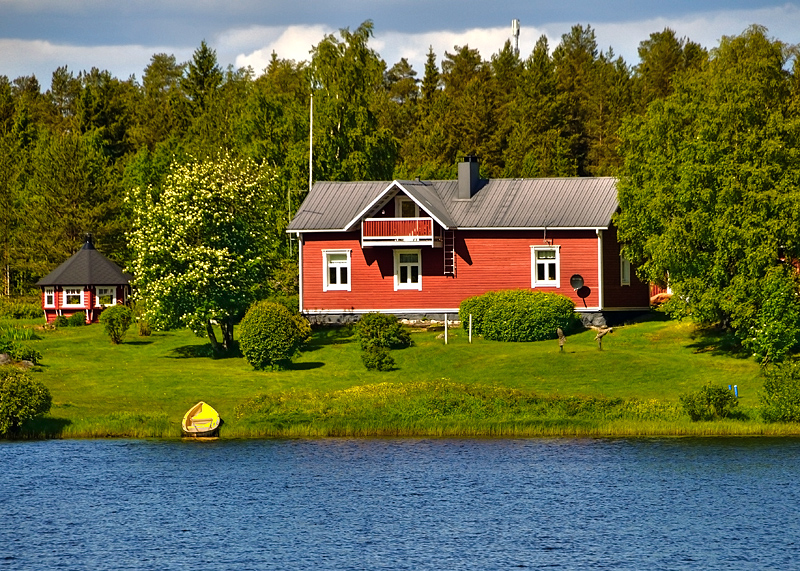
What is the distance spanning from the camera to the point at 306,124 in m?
73.6

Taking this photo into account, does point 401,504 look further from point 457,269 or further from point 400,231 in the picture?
point 457,269

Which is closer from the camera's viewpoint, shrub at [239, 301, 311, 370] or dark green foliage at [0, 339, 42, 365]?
shrub at [239, 301, 311, 370]

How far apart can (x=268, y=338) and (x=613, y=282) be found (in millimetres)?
17670

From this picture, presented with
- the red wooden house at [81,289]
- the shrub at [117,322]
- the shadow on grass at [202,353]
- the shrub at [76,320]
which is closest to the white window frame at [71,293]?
the red wooden house at [81,289]

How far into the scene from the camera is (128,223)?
262 feet

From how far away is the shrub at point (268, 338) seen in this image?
49719mm

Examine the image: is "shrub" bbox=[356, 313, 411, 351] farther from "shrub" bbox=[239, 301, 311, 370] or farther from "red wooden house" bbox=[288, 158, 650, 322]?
"red wooden house" bbox=[288, 158, 650, 322]

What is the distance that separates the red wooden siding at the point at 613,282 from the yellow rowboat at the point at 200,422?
2367 cm

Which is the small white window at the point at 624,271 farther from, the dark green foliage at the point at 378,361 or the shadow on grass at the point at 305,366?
the shadow on grass at the point at 305,366

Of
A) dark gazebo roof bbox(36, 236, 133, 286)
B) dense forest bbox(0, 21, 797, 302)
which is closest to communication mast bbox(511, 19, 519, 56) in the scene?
dense forest bbox(0, 21, 797, 302)

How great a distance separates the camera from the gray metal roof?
57844mm

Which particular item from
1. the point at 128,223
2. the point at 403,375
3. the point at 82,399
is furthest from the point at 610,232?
the point at 128,223

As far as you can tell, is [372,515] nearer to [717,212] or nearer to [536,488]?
[536,488]

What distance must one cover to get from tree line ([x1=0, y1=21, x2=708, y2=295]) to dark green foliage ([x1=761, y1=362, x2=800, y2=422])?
18395 millimetres
